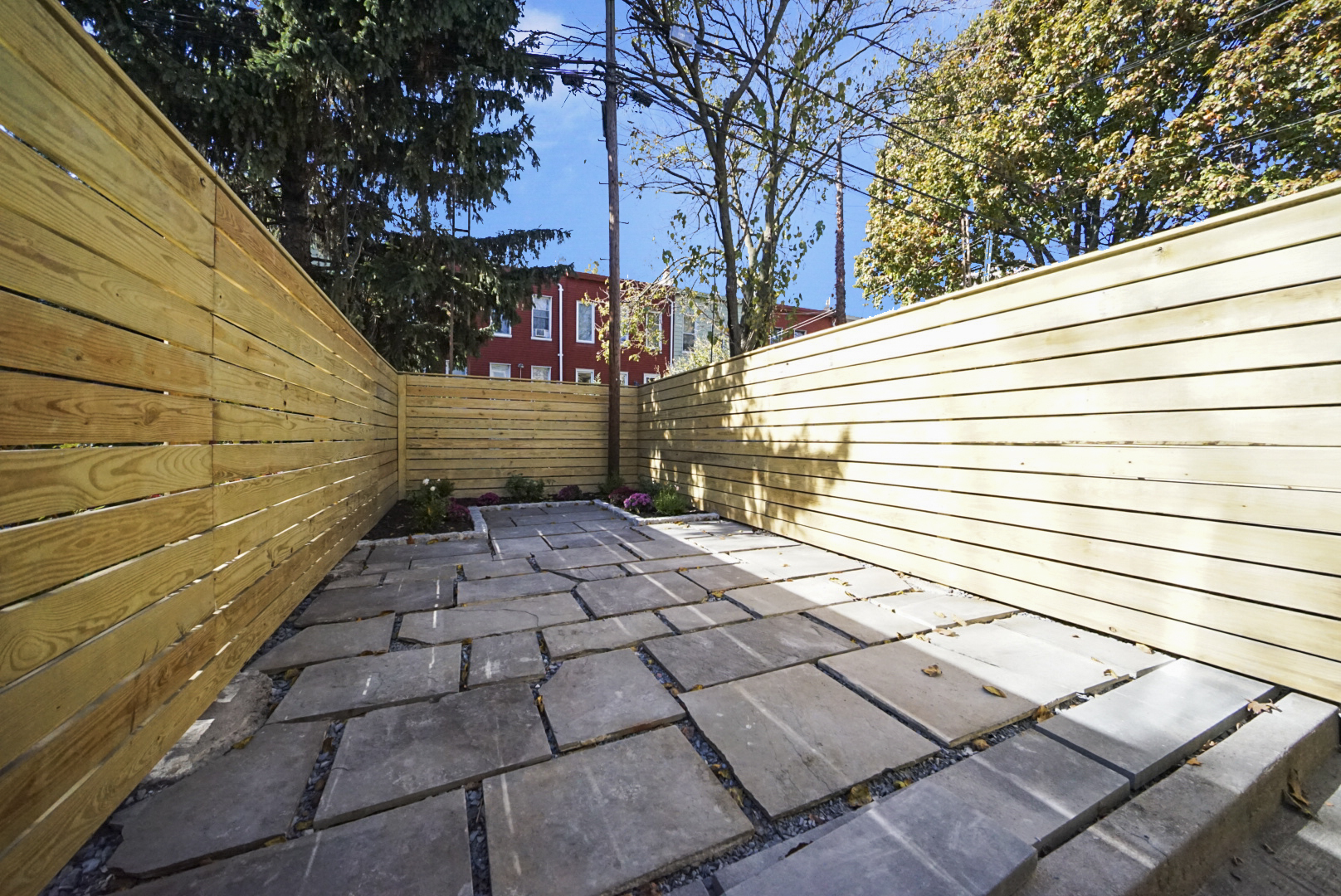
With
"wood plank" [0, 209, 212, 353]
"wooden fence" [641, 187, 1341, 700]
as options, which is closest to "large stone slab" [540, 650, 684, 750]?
"wood plank" [0, 209, 212, 353]

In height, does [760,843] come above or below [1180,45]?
below

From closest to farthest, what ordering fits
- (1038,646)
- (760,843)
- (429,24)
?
(760,843) < (1038,646) < (429,24)

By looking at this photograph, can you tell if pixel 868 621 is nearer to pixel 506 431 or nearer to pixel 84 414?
pixel 84 414

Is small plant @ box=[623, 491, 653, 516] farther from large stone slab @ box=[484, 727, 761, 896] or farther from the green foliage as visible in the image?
the green foliage

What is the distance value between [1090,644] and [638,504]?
4.23 m

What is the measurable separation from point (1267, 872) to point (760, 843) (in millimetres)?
1234

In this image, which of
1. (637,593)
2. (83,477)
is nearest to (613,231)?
(637,593)

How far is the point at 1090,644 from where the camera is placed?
223cm

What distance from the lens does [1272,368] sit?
184cm

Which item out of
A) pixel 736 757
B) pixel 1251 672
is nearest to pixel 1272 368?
pixel 1251 672

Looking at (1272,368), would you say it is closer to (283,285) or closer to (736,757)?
(736,757)

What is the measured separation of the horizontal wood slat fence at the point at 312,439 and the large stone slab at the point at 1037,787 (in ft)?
3.95

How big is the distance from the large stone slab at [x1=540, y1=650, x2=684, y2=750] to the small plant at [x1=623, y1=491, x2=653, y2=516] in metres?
3.64

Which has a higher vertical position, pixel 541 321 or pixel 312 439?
pixel 541 321
